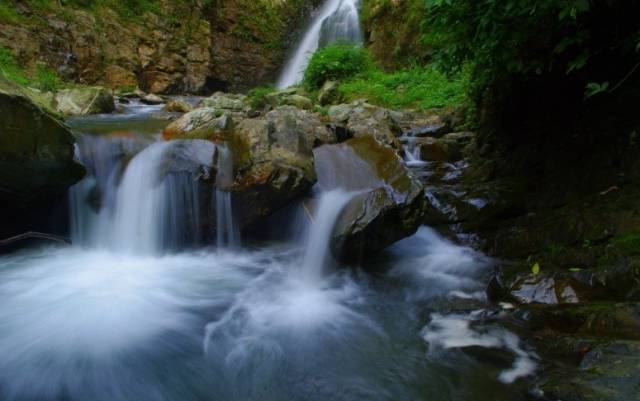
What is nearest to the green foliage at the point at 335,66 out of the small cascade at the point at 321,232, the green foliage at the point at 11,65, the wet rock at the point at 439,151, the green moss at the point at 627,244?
the wet rock at the point at 439,151

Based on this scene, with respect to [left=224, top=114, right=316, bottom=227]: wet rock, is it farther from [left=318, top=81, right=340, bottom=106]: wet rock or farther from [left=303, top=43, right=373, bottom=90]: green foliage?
[left=303, top=43, right=373, bottom=90]: green foliage

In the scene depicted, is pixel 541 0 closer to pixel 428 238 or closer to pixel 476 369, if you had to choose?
pixel 476 369

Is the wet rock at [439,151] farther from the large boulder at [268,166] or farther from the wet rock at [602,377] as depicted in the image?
the wet rock at [602,377]

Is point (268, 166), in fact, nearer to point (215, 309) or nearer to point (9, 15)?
point (215, 309)

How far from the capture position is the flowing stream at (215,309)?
3.02 metres

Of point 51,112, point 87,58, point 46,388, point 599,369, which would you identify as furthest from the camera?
point 87,58

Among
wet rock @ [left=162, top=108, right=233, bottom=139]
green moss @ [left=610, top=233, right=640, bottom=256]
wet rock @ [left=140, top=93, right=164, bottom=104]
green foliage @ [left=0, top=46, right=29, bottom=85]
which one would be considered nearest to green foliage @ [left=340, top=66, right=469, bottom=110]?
wet rock @ [left=140, top=93, right=164, bottom=104]

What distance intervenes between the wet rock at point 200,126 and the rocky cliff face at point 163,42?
332 inches

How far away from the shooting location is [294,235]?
17.9 feet

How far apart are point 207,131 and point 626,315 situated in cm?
499

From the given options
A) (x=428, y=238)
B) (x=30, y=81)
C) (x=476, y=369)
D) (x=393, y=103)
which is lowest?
(x=476, y=369)

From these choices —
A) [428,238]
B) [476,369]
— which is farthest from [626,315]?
[428,238]

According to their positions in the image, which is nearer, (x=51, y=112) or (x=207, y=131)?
(x=51, y=112)

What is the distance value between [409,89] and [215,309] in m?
9.57
